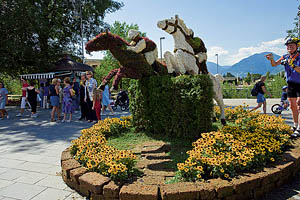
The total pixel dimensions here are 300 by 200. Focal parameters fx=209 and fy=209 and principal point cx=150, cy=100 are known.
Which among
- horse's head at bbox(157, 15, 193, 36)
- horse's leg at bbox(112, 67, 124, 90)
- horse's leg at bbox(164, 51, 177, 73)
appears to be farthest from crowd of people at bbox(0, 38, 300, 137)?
horse's head at bbox(157, 15, 193, 36)

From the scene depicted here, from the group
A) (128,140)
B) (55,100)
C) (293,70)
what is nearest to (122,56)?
(128,140)

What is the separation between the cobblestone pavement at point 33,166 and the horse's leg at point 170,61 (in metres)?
3.33

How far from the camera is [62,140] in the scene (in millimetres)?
6055

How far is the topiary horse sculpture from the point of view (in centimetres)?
446

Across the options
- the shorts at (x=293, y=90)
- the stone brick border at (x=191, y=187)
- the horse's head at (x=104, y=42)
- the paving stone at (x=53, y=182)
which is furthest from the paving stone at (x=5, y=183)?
the shorts at (x=293, y=90)

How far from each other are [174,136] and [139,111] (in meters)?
1.13

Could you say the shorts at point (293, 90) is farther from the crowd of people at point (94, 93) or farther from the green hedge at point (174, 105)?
the green hedge at point (174, 105)

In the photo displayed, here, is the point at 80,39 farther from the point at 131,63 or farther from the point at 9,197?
the point at 9,197

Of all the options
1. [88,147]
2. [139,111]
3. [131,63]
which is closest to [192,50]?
[131,63]

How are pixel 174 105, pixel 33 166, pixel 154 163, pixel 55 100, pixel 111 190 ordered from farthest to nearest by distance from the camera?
pixel 55 100, pixel 174 105, pixel 33 166, pixel 154 163, pixel 111 190

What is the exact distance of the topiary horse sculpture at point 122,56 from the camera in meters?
4.46

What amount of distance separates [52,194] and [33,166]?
4.41 feet

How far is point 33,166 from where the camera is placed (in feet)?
13.3

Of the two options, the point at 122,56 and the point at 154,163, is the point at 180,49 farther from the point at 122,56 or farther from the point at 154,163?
the point at 154,163
